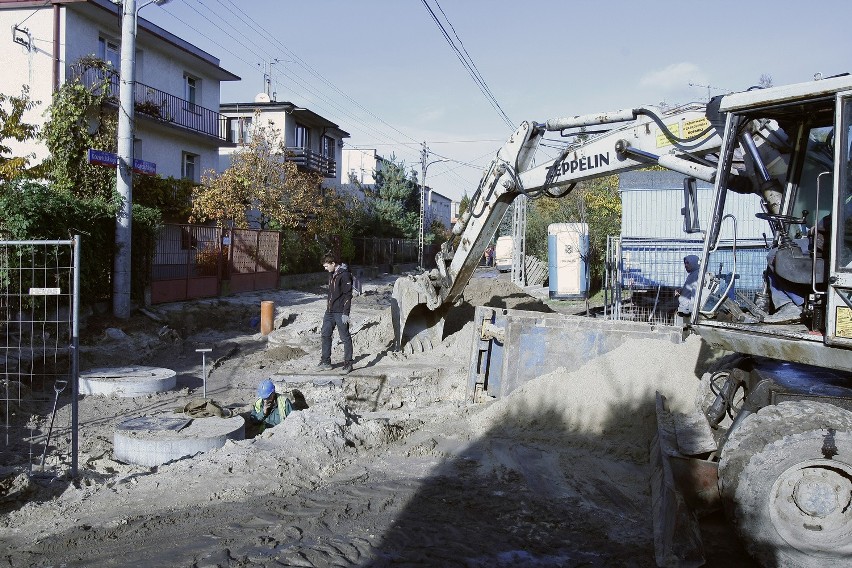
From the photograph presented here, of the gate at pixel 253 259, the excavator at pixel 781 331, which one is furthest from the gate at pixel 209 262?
the excavator at pixel 781 331

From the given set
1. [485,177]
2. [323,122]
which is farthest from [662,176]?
[323,122]

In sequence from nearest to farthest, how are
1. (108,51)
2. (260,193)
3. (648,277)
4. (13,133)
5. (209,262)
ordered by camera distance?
(648,277)
(13,133)
(209,262)
(108,51)
(260,193)

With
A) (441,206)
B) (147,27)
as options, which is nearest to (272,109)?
(147,27)

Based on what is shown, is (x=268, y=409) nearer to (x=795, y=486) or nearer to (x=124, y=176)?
(x=795, y=486)

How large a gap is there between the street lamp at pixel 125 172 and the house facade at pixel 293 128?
754 inches

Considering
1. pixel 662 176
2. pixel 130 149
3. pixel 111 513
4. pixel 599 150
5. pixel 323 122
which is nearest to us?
pixel 111 513

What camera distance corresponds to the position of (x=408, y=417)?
344 inches

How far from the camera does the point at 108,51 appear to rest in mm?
22109

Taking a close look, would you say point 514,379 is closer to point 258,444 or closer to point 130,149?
point 258,444

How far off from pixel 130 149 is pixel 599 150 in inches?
409

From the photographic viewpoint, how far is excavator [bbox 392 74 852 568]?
4078 millimetres

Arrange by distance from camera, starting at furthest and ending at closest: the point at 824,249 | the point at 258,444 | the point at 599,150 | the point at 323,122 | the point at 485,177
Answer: the point at 323,122
the point at 485,177
the point at 599,150
the point at 258,444
the point at 824,249

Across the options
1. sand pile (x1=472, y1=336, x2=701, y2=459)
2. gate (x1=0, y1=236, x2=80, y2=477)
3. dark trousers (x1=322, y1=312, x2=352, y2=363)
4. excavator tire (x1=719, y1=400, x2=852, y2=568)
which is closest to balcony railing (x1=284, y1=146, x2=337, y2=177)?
gate (x1=0, y1=236, x2=80, y2=477)

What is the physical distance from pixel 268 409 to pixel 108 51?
1817cm
